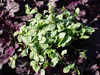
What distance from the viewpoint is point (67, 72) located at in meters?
1.96

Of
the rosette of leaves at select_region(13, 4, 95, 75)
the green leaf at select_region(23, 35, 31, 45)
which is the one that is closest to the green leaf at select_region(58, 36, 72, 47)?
the rosette of leaves at select_region(13, 4, 95, 75)

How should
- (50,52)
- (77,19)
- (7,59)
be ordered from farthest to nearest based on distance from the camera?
(77,19) < (7,59) < (50,52)

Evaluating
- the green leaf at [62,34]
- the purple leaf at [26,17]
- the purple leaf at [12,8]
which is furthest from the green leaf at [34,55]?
the purple leaf at [12,8]

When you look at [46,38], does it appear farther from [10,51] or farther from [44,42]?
[10,51]

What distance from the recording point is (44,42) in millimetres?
1960

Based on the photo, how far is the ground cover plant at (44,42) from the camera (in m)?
1.97

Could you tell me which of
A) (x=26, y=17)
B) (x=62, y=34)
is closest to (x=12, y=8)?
(x=26, y=17)

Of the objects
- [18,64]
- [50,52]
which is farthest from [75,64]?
[18,64]

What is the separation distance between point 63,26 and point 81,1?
612 mm

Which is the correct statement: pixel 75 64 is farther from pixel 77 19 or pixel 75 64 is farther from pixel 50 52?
pixel 77 19

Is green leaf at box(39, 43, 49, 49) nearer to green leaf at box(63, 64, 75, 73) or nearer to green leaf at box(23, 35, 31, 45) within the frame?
green leaf at box(23, 35, 31, 45)

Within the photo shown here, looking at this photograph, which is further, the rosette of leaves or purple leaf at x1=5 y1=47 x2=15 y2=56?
purple leaf at x1=5 y1=47 x2=15 y2=56

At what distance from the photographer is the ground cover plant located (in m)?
1.97

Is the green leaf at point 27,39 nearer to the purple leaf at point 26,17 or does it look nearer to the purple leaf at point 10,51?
the purple leaf at point 10,51
